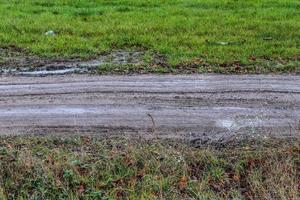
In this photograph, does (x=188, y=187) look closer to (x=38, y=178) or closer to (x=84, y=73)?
(x=38, y=178)

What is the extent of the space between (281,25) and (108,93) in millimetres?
5126

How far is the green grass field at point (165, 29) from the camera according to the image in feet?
33.8

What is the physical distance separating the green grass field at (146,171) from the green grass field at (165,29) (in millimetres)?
3346

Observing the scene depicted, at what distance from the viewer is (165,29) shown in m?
11.8

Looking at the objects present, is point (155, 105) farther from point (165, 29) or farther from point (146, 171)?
point (165, 29)

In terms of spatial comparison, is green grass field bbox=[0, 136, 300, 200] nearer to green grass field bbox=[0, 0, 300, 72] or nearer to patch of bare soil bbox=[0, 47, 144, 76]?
patch of bare soil bbox=[0, 47, 144, 76]

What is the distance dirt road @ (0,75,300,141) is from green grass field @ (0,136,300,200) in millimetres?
460

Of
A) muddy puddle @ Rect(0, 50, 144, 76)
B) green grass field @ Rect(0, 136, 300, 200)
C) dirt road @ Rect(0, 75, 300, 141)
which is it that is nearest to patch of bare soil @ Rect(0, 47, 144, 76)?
muddy puddle @ Rect(0, 50, 144, 76)

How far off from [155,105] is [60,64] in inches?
102

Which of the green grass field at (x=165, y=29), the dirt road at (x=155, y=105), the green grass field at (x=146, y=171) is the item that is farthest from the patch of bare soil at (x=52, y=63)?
the green grass field at (x=146, y=171)

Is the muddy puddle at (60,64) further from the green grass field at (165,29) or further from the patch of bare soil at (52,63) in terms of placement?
the green grass field at (165,29)

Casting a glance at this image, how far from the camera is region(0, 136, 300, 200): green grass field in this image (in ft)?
19.2

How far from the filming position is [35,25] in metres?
11.9

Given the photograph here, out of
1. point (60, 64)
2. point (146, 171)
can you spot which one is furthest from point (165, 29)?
point (146, 171)
